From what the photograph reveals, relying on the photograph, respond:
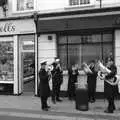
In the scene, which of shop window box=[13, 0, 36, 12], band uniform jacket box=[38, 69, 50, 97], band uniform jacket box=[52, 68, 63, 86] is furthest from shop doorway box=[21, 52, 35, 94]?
band uniform jacket box=[38, 69, 50, 97]

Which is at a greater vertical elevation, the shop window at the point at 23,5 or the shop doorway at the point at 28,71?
the shop window at the point at 23,5

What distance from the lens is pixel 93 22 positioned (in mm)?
10625

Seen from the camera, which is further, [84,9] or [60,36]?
[60,36]

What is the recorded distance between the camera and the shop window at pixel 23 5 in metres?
12.2

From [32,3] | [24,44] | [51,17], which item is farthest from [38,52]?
[32,3]

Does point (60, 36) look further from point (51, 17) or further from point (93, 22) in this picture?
point (93, 22)

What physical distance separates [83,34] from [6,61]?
15.3 feet

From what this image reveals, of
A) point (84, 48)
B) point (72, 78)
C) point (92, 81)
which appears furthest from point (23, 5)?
point (92, 81)

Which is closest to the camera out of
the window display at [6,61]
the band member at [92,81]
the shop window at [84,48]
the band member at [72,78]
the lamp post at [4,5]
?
the band member at [92,81]

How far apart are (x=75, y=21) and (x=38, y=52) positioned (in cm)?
257

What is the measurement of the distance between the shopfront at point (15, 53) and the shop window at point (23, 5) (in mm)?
783

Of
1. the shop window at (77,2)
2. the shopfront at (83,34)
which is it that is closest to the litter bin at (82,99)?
the shopfront at (83,34)

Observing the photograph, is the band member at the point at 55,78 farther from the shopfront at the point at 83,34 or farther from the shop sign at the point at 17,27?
the shop sign at the point at 17,27

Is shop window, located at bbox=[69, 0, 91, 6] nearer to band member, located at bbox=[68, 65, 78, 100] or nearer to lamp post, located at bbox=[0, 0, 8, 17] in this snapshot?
band member, located at bbox=[68, 65, 78, 100]
